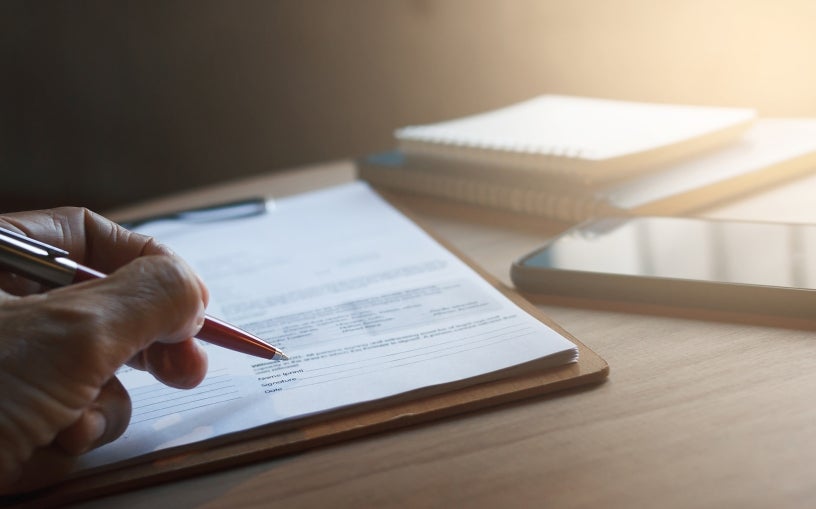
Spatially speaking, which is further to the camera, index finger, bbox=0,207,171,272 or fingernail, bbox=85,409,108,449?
index finger, bbox=0,207,171,272

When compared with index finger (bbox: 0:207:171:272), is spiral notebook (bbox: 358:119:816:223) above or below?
below

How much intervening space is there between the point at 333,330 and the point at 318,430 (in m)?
0.14

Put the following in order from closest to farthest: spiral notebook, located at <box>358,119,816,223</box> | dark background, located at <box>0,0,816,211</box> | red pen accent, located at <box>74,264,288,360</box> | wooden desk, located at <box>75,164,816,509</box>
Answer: wooden desk, located at <box>75,164,816,509</box> → red pen accent, located at <box>74,264,288,360</box> → spiral notebook, located at <box>358,119,816,223</box> → dark background, located at <box>0,0,816,211</box>

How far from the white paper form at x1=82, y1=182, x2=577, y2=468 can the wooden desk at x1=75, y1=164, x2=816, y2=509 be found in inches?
1.4

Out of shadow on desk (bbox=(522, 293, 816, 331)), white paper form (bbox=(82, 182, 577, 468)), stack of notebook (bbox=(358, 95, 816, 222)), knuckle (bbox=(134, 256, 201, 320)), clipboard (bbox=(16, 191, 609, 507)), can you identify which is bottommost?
shadow on desk (bbox=(522, 293, 816, 331))

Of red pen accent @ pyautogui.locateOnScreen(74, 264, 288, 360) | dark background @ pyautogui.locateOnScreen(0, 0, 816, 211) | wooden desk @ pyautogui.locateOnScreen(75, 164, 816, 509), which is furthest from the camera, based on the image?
dark background @ pyautogui.locateOnScreen(0, 0, 816, 211)

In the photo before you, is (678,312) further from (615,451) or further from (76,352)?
(76,352)

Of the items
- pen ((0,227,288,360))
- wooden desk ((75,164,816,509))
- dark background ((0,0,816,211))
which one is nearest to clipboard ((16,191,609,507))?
wooden desk ((75,164,816,509))

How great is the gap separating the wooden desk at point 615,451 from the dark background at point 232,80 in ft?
3.70

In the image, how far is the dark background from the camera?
5.62 feet

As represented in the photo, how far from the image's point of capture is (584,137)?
91 cm

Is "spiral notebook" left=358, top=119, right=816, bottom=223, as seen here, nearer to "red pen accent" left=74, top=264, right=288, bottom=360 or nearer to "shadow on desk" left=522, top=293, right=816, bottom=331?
"shadow on desk" left=522, top=293, right=816, bottom=331

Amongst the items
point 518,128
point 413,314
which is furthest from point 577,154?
point 413,314

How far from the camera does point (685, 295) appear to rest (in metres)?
0.59
